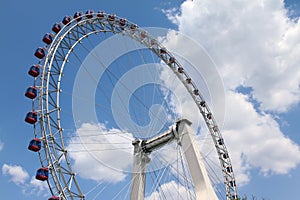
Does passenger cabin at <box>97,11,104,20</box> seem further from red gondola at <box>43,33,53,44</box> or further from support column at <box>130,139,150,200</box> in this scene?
support column at <box>130,139,150,200</box>

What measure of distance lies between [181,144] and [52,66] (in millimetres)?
11077

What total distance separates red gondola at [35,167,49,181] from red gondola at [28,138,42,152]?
137cm

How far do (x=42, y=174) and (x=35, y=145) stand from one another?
190 cm

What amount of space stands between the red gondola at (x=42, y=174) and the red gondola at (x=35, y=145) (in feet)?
4.49

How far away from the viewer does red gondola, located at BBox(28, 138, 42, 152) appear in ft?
69.1

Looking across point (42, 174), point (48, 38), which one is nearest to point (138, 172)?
point (42, 174)

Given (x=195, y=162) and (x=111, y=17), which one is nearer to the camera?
(x=195, y=162)

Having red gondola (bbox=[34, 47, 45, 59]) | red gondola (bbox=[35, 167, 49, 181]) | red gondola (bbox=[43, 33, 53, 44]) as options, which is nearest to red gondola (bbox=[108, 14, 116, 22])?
red gondola (bbox=[43, 33, 53, 44])

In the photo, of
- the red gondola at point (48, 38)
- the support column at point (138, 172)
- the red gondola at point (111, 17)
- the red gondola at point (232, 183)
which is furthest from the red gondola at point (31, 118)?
the red gondola at point (232, 183)

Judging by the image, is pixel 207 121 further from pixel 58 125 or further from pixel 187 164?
pixel 58 125

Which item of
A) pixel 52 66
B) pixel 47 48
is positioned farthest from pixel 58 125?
pixel 47 48

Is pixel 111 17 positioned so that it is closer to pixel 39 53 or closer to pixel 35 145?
pixel 39 53

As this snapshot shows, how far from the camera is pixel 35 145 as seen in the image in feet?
69.4

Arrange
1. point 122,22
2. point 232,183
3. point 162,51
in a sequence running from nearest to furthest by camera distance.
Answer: point 122,22, point 232,183, point 162,51
